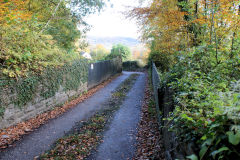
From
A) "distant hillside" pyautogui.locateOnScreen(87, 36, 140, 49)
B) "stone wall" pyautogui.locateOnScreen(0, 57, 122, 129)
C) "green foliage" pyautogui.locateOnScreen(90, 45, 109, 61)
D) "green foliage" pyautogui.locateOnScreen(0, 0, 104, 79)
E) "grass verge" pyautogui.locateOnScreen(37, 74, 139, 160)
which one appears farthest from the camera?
"green foliage" pyautogui.locateOnScreen(90, 45, 109, 61)

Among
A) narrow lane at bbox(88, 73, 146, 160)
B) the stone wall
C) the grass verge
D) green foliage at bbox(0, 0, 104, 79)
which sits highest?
green foliage at bbox(0, 0, 104, 79)

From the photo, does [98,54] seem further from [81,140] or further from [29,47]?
[81,140]

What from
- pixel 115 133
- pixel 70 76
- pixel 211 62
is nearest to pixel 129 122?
pixel 115 133

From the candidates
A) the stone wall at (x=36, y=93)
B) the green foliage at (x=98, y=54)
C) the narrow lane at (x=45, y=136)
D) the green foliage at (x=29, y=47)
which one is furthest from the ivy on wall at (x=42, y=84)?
the green foliage at (x=98, y=54)

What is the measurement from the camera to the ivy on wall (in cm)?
594

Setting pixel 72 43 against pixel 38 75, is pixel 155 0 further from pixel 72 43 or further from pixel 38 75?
pixel 38 75

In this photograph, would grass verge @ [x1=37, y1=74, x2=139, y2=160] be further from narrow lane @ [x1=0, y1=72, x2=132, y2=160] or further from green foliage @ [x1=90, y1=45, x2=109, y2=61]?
green foliage @ [x1=90, y1=45, x2=109, y2=61]

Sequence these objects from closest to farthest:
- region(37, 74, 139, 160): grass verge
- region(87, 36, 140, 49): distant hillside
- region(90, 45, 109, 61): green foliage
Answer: region(37, 74, 139, 160): grass verge, region(87, 36, 140, 49): distant hillside, region(90, 45, 109, 61): green foliage

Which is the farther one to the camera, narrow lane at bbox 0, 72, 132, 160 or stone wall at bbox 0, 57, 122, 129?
stone wall at bbox 0, 57, 122, 129

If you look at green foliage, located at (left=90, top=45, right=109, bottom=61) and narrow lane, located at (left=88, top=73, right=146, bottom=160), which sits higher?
green foliage, located at (left=90, top=45, right=109, bottom=61)

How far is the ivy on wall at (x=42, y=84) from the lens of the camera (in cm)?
594

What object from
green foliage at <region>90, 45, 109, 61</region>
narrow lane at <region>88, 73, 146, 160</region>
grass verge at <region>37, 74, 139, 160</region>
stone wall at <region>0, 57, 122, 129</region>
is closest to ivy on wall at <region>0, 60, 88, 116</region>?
stone wall at <region>0, 57, 122, 129</region>

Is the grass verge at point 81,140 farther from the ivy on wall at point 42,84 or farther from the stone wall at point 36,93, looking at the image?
the ivy on wall at point 42,84

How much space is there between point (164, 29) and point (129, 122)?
744cm
